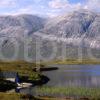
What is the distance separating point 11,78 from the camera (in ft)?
401

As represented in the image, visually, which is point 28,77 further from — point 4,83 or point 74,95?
point 74,95

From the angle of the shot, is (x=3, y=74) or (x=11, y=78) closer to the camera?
(x=11, y=78)

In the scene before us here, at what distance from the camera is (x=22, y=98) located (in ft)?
212

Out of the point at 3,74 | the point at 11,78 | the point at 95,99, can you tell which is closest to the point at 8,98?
the point at 95,99

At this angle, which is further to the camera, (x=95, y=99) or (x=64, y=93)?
(x=64, y=93)

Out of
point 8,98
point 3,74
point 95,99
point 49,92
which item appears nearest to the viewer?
point 8,98

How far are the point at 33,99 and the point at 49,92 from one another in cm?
2586

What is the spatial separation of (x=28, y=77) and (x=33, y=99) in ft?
247

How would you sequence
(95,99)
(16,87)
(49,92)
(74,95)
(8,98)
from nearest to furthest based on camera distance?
1. (8,98)
2. (95,99)
3. (74,95)
4. (49,92)
5. (16,87)

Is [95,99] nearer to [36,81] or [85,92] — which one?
[85,92]

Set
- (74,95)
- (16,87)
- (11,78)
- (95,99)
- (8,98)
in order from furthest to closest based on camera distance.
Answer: (11,78) → (16,87) → (74,95) → (95,99) → (8,98)

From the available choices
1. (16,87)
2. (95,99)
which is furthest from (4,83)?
(95,99)

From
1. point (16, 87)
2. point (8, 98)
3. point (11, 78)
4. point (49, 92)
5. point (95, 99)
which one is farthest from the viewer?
point (11, 78)

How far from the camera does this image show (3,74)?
441 ft
